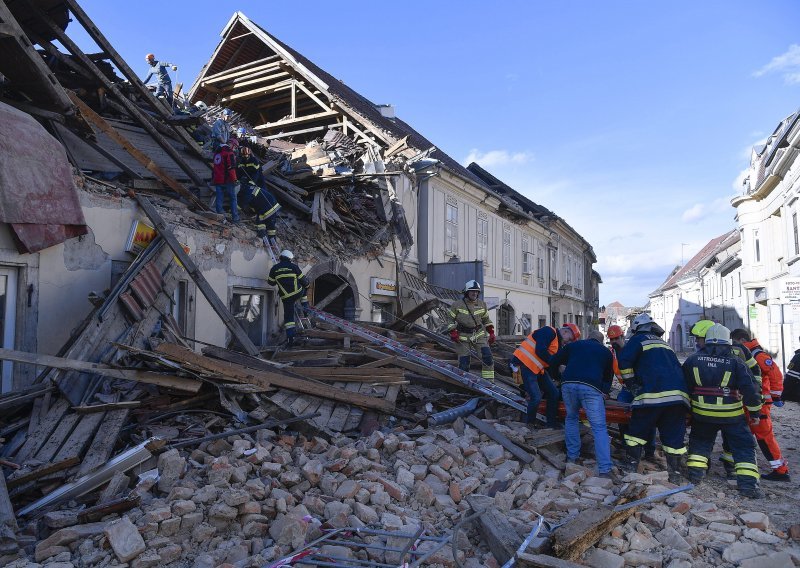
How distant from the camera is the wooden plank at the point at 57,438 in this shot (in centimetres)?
486

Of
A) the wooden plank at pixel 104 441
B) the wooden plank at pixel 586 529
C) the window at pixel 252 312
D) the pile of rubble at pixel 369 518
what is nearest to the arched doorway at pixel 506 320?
the window at pixel 252 312

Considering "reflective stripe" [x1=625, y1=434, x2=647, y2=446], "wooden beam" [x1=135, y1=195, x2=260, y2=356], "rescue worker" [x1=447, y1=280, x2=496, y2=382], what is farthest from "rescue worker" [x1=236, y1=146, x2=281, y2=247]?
"reflective stripe" [x1=625, y1=434, x2=647, y2=446]

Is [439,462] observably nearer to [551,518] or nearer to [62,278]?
[551,518]

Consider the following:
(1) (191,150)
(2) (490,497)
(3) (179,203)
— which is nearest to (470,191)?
(1) (191,150)

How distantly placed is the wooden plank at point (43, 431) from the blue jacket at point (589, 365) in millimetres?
5220

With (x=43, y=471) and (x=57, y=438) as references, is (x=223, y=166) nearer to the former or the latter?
(x=57, y=438)

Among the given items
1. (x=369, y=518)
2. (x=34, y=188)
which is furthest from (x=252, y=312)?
(x=369, y=518)

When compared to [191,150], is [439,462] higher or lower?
lower

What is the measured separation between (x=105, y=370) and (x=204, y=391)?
1.11 m

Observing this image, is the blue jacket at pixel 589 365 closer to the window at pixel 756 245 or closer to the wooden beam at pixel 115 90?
the wooden beam at pixel 115 90

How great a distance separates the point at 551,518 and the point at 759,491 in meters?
2.56

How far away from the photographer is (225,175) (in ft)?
32.7

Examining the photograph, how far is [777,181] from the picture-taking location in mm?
22078

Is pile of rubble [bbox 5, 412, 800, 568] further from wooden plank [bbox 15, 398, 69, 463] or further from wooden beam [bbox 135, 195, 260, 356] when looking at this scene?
wooden beam [bbox 135, 195, 260, 356]
